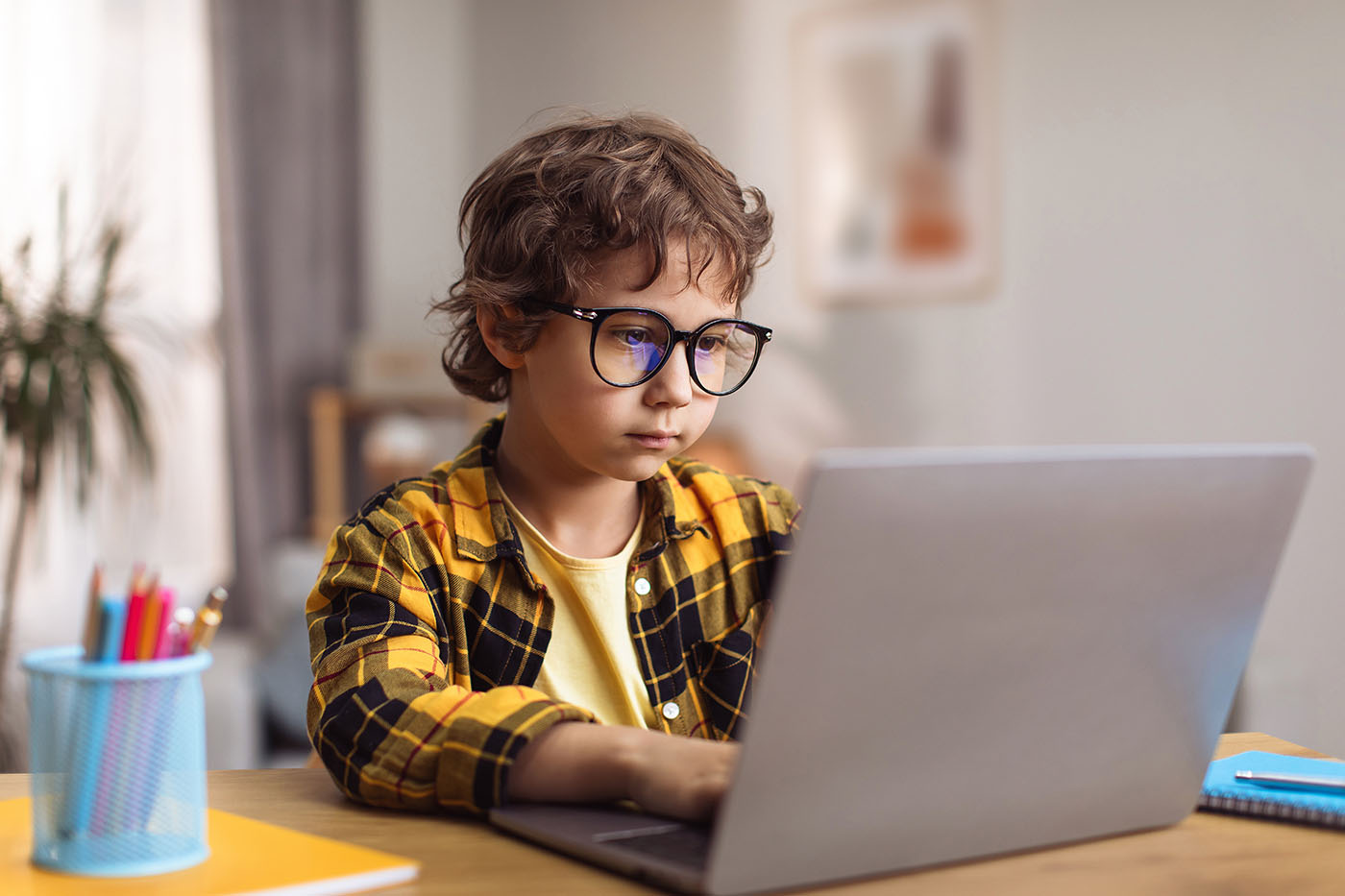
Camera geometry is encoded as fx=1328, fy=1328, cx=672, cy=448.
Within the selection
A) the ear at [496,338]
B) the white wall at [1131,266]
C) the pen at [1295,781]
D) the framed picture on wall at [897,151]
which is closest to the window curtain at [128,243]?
the white wall at [1131,266]

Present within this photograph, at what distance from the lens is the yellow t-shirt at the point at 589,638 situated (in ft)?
3.43

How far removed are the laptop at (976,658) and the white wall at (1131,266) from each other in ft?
6.55

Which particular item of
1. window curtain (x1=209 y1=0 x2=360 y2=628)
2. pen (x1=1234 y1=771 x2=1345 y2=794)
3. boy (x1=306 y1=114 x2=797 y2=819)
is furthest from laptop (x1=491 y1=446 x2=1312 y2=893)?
window curtain (x1=209 y1=0 x2=360 y2=628)

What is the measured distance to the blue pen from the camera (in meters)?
0.65

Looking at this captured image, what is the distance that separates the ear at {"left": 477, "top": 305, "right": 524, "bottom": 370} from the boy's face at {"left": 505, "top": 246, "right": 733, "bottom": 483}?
51 mm

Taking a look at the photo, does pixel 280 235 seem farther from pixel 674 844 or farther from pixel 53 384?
pixel 674 844

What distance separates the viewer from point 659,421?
0.99m

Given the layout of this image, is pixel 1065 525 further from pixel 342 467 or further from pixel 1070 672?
pixel 342 467

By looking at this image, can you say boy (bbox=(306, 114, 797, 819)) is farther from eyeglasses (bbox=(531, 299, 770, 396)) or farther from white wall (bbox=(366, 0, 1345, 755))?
white wall (bbox=(366, 0, 1345, 755))

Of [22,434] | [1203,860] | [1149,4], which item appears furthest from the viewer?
[1149,4]

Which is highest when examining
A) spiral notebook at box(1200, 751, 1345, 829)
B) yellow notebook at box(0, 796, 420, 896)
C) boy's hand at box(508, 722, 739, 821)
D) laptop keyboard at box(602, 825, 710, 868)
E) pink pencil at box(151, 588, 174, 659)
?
pink pencil at box(151, 588, 174, 659)

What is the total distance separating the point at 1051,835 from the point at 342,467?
3675mm

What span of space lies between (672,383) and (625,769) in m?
0.33

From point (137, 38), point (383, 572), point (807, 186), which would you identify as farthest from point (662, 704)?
point (137, 38)
